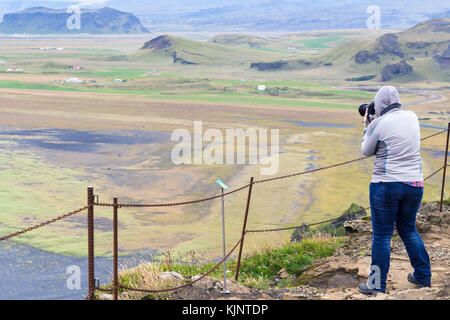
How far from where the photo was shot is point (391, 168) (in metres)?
4.88

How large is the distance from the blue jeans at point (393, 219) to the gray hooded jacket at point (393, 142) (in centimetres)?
9

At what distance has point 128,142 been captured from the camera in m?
24.4

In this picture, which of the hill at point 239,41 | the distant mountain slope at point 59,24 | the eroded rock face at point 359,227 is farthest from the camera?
the distant mountain slope at point 59,24

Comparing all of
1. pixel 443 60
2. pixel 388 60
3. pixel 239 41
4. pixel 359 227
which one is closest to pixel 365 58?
pixel 388 60

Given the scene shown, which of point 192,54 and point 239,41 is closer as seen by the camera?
point 192,54

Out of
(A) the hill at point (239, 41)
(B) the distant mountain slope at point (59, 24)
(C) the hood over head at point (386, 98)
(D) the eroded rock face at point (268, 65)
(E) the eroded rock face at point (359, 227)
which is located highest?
(B) the distant mountain slope at point (59, 24)

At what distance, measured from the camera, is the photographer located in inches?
191

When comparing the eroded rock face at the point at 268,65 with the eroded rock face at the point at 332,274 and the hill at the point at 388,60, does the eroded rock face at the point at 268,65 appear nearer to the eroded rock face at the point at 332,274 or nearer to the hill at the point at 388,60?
the hill at the point at 388,60

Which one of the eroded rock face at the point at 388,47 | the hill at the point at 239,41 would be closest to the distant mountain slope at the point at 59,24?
the hill at the point at 239,41

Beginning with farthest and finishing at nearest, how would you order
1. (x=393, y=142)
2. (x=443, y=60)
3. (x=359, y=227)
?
(x=443, y=60)
(x=359, y=227)
(x=393, y=142)

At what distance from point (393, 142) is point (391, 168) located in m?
0.21

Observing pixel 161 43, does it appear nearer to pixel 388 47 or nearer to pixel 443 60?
pixel 388 47

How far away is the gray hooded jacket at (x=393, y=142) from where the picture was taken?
4.86 meters
